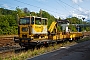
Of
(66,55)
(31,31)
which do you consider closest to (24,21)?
(31,31)

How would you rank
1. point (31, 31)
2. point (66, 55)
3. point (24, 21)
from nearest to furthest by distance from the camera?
point (66, 55) → point (31, 31) → point (24, 21)

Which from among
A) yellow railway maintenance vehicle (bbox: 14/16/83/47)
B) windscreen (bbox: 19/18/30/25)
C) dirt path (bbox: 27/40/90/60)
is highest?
windscreen (bbox: 19/18/30/25)

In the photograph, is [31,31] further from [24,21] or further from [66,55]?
[66,55]

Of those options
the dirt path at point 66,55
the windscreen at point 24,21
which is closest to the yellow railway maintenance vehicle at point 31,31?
the windscreen at point 24,21

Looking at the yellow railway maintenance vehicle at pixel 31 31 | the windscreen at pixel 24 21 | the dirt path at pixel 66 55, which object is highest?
the windscreen at pixel 24 21

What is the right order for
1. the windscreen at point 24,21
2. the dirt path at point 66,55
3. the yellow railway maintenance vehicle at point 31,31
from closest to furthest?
the dirt path at point 66,55 → the yellow railway maintenance vehicle at point 31,31 → the windscreen at point 24,21

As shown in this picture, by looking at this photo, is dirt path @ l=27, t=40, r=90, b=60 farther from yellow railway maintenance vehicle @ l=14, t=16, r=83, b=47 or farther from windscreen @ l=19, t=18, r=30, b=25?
windscreen @ l=19, t=18, r=30, b=25

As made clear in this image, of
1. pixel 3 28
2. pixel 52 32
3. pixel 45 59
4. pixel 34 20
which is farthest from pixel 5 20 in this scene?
pixel 45 59

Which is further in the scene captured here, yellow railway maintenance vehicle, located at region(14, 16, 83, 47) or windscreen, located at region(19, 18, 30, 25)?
windscreen, located at region(19, 18, 30, 25)

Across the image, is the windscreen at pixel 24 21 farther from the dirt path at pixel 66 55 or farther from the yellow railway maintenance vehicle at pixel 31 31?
the dirt path at pixel 66 55

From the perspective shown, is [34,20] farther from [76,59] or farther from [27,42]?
[76,59]

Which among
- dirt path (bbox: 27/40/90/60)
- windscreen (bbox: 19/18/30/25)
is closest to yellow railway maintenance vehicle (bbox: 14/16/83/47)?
windscreen (bbox: 19/18/30/25)

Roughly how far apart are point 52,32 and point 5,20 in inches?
1659

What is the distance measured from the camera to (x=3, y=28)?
2445 inches
